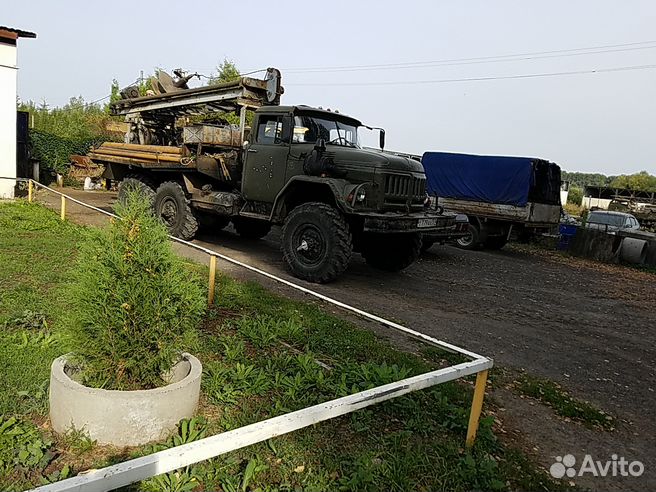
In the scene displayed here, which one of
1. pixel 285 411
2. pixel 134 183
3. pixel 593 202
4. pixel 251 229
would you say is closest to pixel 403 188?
pixel 251 229

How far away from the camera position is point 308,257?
7.18 meters

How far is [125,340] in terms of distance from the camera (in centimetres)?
278

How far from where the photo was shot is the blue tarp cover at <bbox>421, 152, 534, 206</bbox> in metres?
12.9

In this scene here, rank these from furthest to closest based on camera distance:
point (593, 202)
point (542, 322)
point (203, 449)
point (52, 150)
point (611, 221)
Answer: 1. point (593, 202)
2. point (52, 150)
3. point (611, 221)
4. point (542, 322)
5. point (203, 449)

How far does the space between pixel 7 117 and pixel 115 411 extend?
41.7 feet

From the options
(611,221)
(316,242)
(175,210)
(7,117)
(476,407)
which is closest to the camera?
(476,407)

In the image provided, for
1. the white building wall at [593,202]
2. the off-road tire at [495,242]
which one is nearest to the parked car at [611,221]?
the off-road tire at [495,242]

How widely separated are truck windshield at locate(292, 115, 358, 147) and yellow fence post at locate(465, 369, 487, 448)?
5389mm

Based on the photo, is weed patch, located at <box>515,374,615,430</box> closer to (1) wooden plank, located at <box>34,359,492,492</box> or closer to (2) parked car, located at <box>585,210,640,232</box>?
(1) wooden plank, located at <box>34,359,492,492</box>

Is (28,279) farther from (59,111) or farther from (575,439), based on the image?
(59,111)
